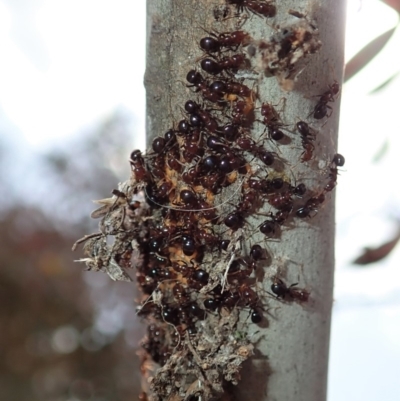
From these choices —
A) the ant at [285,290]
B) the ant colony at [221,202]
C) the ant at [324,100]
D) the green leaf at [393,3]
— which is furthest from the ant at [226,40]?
the green leaf at [393,3]

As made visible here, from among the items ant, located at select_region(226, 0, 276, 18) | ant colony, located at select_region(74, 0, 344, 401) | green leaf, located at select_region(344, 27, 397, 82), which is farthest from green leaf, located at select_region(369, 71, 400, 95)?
ant, located at select_region(226, 0, 276, 18)

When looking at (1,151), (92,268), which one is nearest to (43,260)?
(1,151)

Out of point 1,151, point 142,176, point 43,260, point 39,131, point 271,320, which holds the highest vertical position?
point 39,131

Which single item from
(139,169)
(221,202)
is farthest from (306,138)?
(139,169)

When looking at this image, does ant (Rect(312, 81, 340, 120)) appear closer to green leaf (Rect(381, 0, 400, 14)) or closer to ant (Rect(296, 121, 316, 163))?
ant (Rect(296, 121, 316, 163))

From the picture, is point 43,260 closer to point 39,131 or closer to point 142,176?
point 39,131

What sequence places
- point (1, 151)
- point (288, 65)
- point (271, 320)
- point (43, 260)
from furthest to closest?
point (1, 151) < point (43, 260) < point (271, 320) < point (288, 65)

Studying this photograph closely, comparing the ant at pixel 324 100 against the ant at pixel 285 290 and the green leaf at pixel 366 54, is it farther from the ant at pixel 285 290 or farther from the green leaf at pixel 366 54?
the green leaf at pixel 366 54
